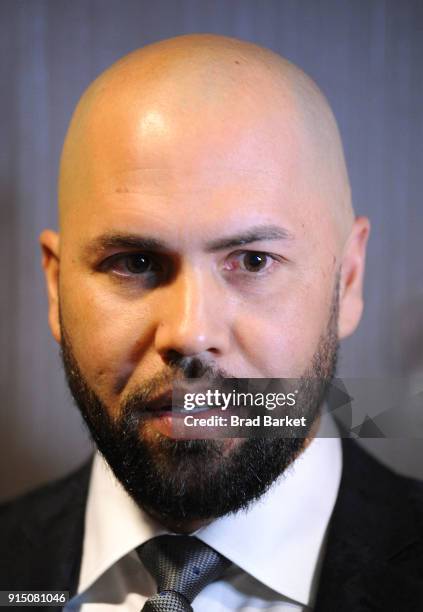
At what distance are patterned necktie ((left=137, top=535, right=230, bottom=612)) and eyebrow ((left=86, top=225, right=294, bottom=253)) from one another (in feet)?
1.13

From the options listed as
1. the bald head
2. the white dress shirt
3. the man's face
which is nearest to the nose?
the man's face

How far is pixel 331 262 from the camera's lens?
874mm

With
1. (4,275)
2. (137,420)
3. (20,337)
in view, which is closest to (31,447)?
(20,337)

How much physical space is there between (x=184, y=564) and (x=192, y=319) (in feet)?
0.99

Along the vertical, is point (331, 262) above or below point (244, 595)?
above

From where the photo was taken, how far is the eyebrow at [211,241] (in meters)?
0.78

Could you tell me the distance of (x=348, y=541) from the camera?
0.87 metres

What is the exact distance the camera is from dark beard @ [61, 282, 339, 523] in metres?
0.82

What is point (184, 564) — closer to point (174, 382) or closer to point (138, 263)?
point (174, 382)

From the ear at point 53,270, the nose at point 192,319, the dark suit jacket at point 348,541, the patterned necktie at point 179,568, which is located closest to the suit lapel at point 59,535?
the dark suit jacket at point 348,541

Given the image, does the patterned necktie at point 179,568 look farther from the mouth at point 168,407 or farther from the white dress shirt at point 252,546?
the mouth at point 168,407

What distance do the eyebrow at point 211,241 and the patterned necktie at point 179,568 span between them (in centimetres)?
35

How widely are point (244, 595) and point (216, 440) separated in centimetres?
20

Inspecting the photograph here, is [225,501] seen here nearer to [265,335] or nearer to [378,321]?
[265,335]
